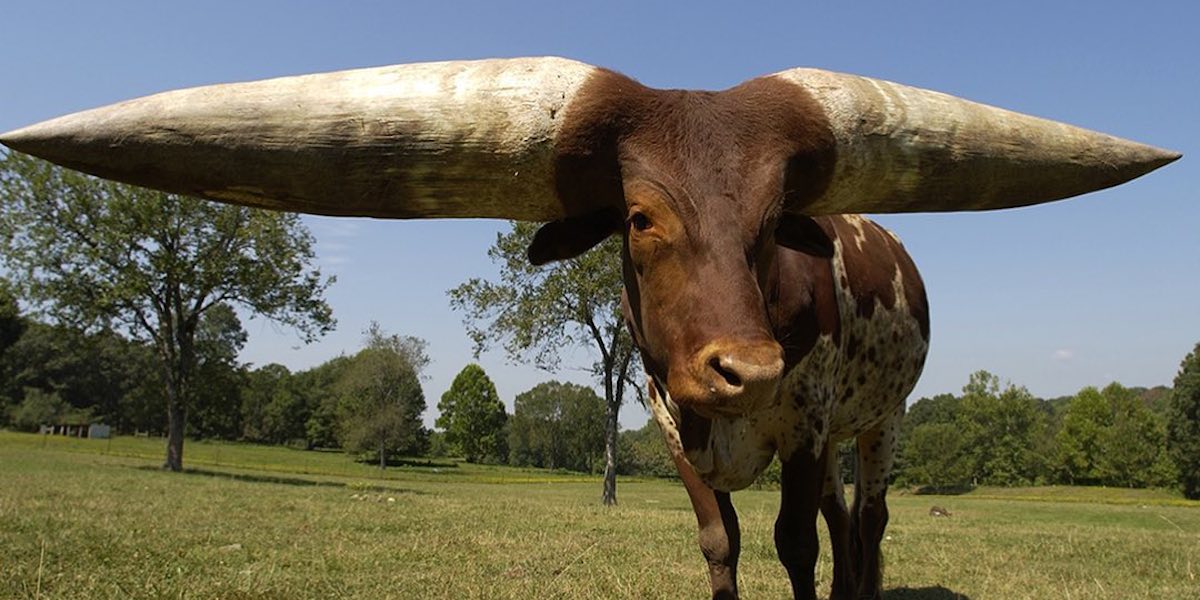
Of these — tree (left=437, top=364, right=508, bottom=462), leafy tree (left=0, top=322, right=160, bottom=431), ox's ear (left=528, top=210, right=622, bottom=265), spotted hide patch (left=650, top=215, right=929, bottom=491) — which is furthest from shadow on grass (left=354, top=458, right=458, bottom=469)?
ox's ear (left=528, top=210, right=622, bottom=265)

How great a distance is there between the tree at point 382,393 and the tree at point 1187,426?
2191 inches

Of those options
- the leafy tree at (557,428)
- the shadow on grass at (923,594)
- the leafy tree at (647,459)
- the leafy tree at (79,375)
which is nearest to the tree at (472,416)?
the leafy tree at (557,428)

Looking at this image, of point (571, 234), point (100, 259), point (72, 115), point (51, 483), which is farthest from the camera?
point (100, 259)

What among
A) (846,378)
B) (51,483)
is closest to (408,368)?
(51,483)

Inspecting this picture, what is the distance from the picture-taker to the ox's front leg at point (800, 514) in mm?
4359

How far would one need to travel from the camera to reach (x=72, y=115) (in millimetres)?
2590

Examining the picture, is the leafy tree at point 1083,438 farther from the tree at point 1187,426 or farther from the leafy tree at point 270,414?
the leafy tree at point 270,414

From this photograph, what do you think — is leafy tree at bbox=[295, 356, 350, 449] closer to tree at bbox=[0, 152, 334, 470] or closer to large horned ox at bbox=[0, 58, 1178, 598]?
tree at bbox=[0, 152, 334, 470]

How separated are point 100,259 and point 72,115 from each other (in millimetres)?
31020

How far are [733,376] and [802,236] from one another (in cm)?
141

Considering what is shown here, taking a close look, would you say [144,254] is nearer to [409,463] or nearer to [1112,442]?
[409,463]

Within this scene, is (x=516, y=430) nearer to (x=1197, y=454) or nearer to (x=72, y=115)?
(x=1197, y=454)

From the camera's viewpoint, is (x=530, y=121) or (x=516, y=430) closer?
(x=530, y=121)

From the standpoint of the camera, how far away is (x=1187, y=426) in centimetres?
5522
